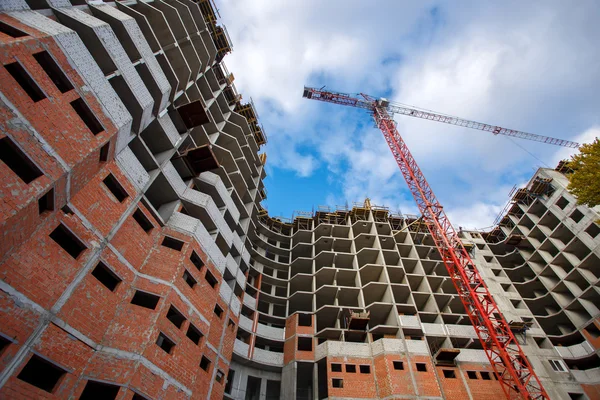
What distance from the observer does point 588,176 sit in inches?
816

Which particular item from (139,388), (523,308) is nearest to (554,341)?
(523,308)

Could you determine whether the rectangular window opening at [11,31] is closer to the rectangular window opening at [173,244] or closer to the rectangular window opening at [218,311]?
the rectangular window opening at [173,244]

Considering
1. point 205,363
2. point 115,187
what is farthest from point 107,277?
point 205,363

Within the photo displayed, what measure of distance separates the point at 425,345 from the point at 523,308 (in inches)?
738

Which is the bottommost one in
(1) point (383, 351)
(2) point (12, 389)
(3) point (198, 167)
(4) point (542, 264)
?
(2) point (12, 389)

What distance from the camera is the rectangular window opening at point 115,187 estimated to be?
54.4 ft

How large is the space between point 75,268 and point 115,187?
16.2 ft

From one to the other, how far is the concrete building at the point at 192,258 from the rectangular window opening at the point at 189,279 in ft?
0.47

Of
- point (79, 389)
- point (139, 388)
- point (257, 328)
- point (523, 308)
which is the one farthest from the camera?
point (523, 308)

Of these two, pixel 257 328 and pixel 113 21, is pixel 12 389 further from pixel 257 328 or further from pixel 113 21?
pixel 257 328

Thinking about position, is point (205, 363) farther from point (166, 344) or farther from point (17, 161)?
point (17, 161)

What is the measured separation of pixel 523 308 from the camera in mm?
37500

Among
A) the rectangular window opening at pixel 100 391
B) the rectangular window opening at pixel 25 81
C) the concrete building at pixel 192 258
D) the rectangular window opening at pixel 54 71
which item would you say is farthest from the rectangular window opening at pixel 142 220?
the rectangular window opening at pixel 100 391

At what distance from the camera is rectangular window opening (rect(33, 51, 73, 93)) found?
13.1m
